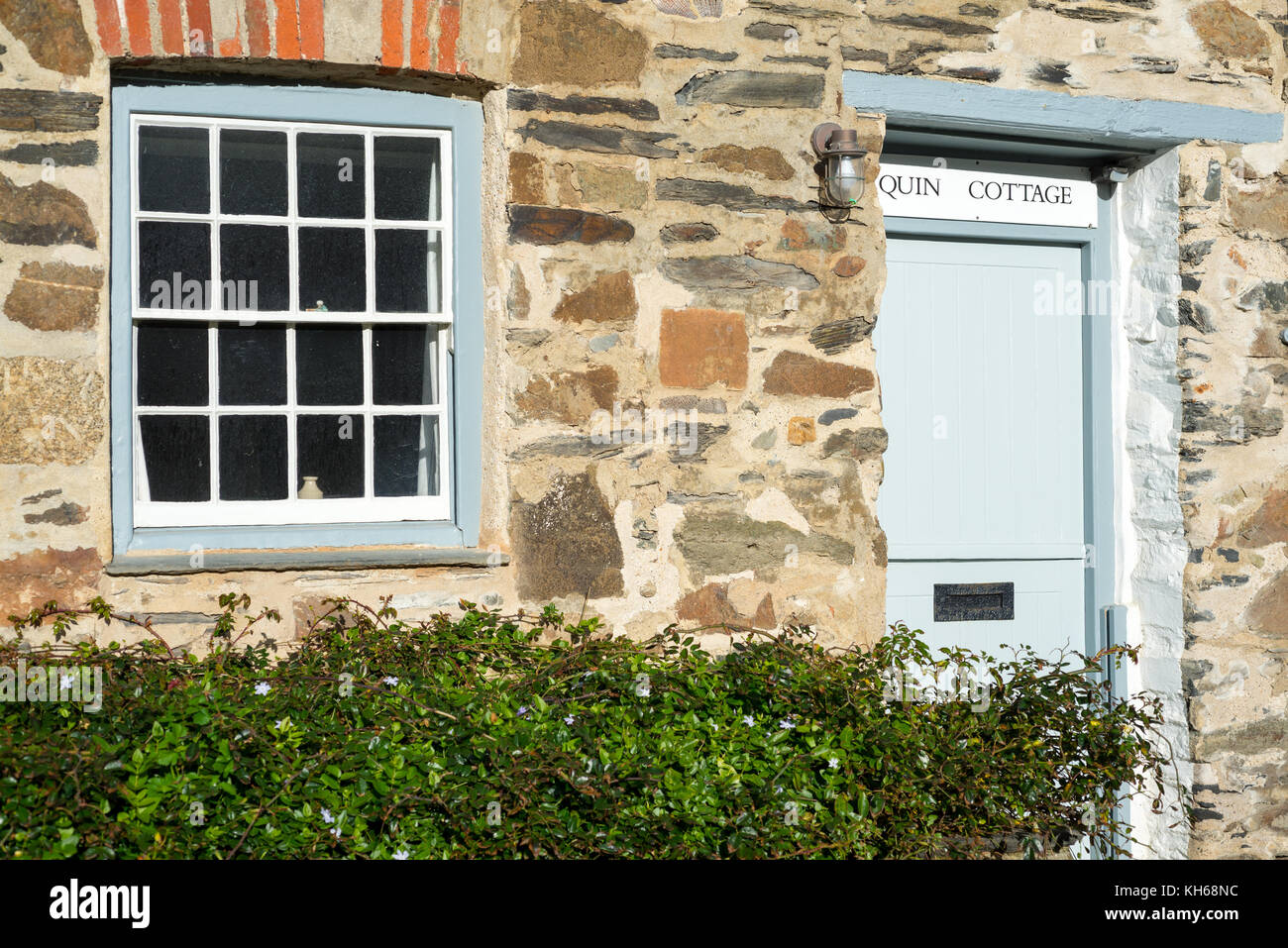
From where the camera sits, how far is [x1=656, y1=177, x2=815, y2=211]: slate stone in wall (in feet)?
13.3

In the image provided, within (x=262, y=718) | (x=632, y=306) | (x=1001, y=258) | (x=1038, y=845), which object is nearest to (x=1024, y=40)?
(x=1001, y=258)

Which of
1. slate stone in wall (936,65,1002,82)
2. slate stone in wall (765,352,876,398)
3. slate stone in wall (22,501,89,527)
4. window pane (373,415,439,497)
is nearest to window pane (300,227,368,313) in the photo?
window pane (373,415,439,497)

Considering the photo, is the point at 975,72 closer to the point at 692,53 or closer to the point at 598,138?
the point at 692,53

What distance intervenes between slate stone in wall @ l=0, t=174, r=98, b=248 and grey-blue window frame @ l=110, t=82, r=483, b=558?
0.11 m

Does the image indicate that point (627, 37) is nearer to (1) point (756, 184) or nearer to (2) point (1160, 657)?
(1) point (756, 184)

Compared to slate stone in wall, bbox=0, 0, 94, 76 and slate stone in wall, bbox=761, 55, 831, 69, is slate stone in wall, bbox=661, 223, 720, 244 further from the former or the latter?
slate stone in wall, bbox=0, 0, 94, 76

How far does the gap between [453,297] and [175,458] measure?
1.05 meters

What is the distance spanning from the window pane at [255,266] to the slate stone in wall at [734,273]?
4.19ft

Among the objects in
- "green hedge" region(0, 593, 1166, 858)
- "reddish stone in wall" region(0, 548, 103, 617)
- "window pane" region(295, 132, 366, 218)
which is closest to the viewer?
"green hedge" region(0, 593, 1166, 858)

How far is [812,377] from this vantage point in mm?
4184

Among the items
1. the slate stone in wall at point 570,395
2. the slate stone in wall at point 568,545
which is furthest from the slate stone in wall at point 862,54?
the slate stone in wall at point 568,545

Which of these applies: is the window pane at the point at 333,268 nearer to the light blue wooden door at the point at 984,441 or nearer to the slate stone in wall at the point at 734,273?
the slate stone in wall at the point at 734,273

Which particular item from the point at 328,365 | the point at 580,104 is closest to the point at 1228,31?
the point at 580,104

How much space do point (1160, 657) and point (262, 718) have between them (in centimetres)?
346
